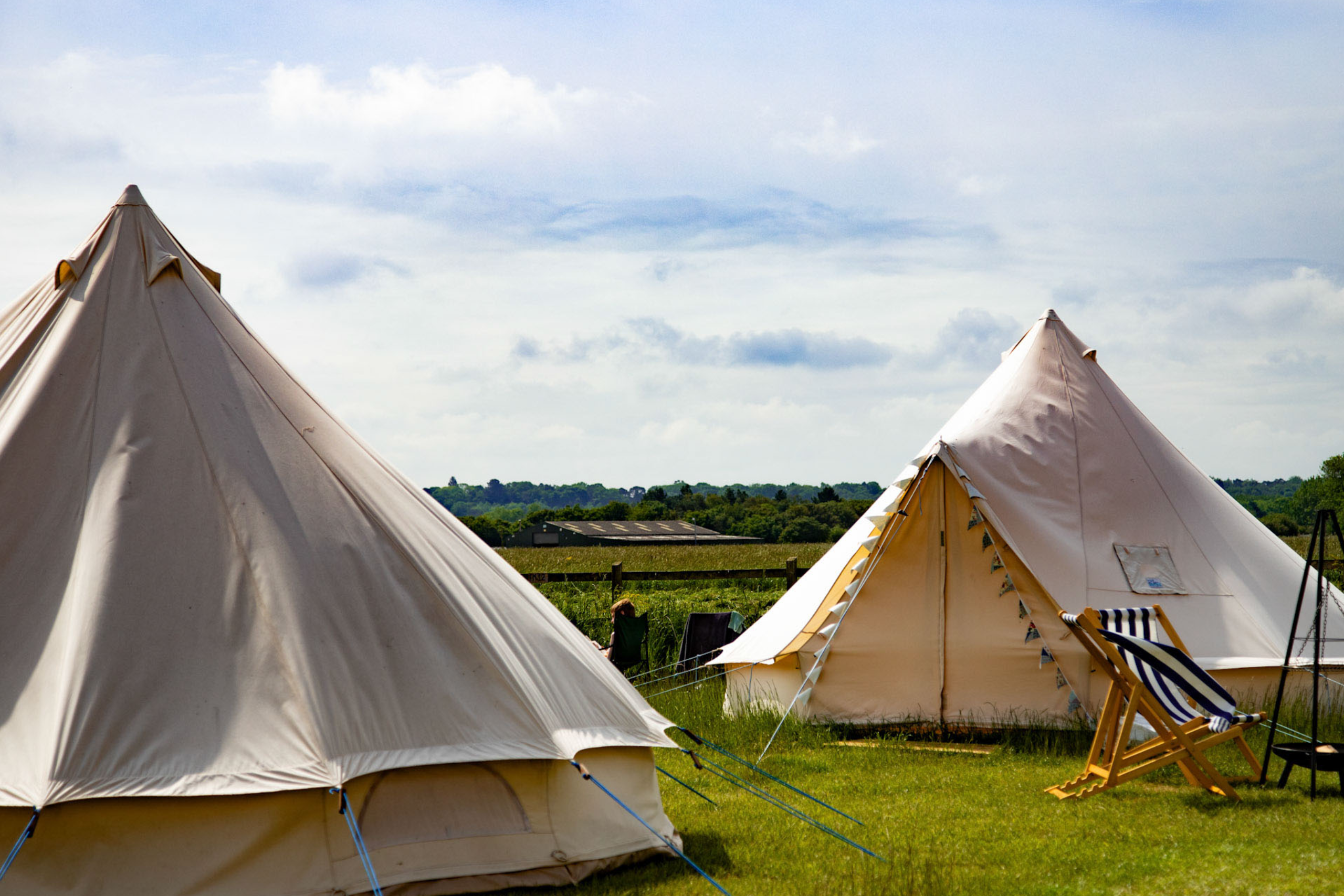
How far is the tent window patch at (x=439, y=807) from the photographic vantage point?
4105mm

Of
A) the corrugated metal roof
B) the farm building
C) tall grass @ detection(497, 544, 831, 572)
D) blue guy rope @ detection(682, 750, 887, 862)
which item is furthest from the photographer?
the corrugated metal roof

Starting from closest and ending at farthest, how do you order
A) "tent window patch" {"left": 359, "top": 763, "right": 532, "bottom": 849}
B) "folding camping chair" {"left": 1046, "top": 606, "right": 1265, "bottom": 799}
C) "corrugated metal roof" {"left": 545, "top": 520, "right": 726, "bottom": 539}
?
"tent window patch" {"left": 359, "top": 763, "right": 532, "bottom": 849}, "folding camping chair" {"left": 1046, "top": 606, "right": 1265, "bottom": 799}, "corrugated metal roof" {"left": 545, "top": 520, "right": 726, "bottom": 539}

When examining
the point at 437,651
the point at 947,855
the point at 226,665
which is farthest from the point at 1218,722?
the point at 226,665

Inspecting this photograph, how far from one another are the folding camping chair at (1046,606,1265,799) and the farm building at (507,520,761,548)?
34.6m

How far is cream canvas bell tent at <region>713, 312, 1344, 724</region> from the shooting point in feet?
→ 25.3

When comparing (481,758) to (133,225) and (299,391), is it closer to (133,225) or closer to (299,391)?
(299,391)

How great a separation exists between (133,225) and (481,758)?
282 centimetres

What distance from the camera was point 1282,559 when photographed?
8461 mm

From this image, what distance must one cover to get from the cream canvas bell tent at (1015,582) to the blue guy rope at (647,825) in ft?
10.2

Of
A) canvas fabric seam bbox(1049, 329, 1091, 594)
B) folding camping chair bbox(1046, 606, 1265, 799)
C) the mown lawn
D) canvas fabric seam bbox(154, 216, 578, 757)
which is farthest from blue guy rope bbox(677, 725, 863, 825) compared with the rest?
canvas fabric seam bbox(1049, 329, 1091, 594)

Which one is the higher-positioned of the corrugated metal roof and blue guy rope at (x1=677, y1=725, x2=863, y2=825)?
the corrugated metal roof

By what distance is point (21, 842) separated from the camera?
3592mm

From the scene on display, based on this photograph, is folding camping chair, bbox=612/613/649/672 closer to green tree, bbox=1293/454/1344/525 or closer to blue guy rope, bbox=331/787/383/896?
blue guy rope, bbox=331/787/383/896

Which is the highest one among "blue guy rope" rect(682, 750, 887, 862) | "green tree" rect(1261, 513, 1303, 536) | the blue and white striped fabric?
"green tree" rect(1261, 513, 1303, 536)
